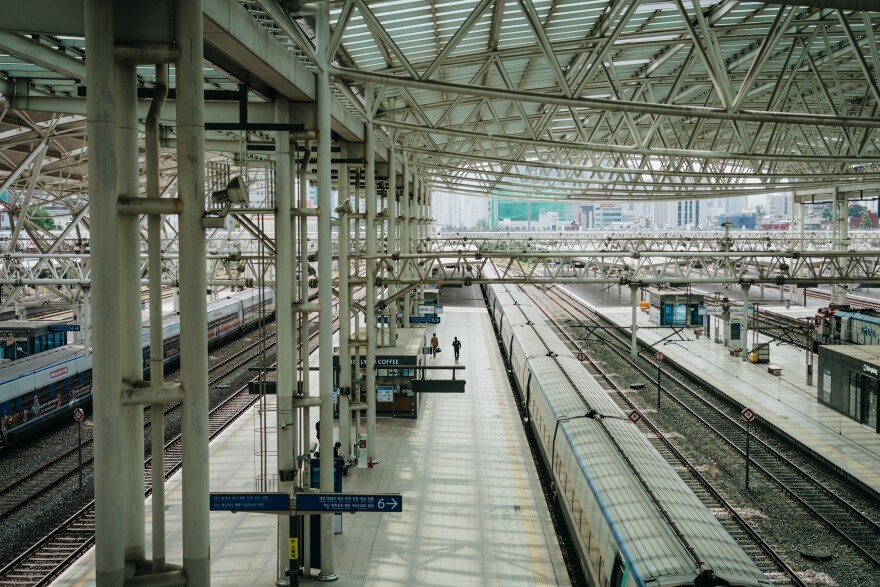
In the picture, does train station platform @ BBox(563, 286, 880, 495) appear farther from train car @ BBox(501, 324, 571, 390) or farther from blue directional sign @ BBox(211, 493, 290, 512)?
blue directional sign @ BBox(211, 493, 290, 512)

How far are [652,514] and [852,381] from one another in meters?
13.3

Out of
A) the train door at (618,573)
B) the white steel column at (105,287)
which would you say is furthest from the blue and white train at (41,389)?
the white steel column at (105,287)

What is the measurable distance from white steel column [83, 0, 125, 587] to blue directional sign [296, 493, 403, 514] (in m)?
3.04

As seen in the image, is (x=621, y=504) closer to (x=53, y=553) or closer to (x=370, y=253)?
(x=370, y=253)

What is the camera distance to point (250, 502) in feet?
26.7

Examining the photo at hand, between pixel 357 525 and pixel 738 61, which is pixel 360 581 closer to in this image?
pixel 357 525

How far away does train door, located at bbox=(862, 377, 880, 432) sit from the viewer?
18406 millimetres

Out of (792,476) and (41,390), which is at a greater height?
(41,390)

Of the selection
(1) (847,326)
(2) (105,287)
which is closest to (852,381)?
(1) (847,326)

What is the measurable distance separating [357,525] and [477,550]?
2.30 meters

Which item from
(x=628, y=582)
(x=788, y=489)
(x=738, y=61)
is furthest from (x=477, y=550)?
(x=738, y=61)

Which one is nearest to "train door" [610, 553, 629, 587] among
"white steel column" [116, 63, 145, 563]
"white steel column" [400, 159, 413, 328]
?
"white steel column" [116, 63, 145, 563]

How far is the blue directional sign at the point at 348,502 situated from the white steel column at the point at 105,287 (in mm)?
3040

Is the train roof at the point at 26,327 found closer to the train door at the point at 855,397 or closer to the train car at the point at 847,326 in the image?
the train door at the point at 855,397
